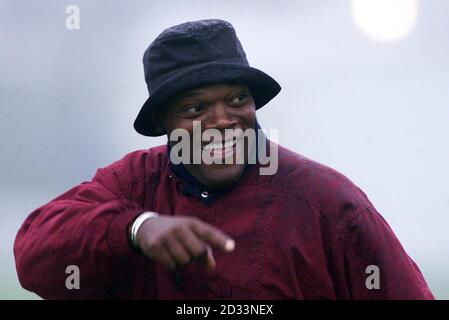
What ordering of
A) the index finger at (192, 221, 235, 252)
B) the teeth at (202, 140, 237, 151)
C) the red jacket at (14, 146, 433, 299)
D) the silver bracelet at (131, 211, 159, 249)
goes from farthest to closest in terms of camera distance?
the teeth at (202, 140, 237, 151) → the red jacket at (14, 146, 433, 299) → the silver bracelet at (131, 211, 159, 249) → the index finger at (192, 221, 235, 252)

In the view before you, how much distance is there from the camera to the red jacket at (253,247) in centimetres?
238

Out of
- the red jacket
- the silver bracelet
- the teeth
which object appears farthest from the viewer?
the teeth

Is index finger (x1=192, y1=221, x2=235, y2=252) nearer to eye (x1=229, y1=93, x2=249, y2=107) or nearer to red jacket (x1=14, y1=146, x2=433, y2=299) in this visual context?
red jacket (x1=14, y1=146, x2=433, y2=299)

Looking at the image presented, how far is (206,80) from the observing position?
2434mm

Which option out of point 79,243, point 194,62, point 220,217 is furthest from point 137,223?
point 194,62

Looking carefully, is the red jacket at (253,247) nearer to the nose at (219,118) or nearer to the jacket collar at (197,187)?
the jacket collar at (197,187)

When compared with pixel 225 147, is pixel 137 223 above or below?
below

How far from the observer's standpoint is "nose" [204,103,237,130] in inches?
96.8

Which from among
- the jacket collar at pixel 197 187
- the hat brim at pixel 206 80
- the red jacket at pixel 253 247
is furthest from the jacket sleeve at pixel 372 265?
the hat brim at pixel 206 80

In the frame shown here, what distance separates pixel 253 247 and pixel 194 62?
0.53 m

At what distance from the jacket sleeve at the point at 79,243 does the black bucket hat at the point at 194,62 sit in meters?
0.33

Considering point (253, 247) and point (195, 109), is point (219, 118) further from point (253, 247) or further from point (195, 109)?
point (253, 247)

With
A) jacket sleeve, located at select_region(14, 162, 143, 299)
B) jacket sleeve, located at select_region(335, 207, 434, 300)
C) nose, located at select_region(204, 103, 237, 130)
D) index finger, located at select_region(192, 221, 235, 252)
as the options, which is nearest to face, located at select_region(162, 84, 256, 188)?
nose, located at select_region(204, 103, 237, 130)
